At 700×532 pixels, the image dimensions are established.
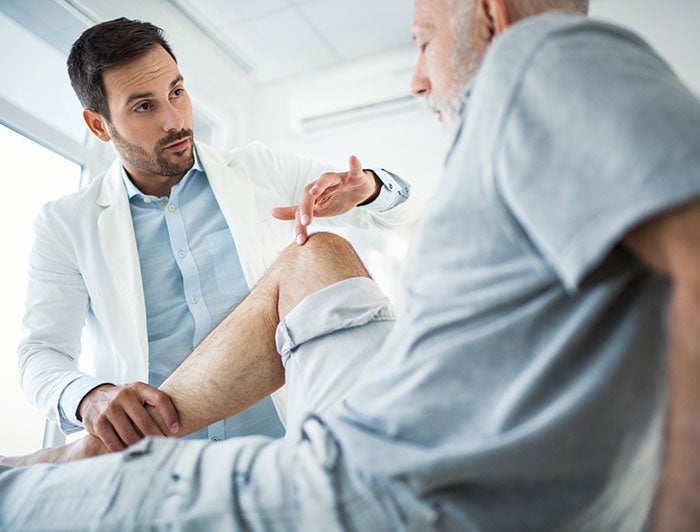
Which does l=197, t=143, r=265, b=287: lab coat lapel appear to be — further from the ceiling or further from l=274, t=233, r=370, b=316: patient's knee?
the ceiling

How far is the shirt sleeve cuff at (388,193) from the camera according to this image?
1769mm

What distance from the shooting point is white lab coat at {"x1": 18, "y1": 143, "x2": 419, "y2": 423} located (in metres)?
1.68

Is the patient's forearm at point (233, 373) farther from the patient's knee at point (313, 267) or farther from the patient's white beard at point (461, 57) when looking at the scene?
the patient's white beard at point (461, 57)

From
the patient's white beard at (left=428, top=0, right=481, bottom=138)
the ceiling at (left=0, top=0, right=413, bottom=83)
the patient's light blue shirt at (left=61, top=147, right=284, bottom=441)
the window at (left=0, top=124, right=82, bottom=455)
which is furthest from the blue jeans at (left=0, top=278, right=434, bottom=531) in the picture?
the ceiling at (left=0, top=0, right=413, bottom=83)

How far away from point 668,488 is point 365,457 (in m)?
0.24

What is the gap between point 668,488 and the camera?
1.42 ft

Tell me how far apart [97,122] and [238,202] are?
0.59 meters

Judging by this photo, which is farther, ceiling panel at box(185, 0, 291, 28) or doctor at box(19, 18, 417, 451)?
ceiling panel at box(185, 0, 291, 28)

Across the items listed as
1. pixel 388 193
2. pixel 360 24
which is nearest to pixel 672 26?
pixel 360 24

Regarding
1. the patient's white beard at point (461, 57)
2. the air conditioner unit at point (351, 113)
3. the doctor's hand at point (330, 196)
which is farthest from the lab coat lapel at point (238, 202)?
the air conditioner unit at point (351, 113)

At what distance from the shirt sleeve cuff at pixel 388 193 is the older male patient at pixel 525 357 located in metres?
1.19

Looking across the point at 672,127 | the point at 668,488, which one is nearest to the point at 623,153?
the point at 672,127

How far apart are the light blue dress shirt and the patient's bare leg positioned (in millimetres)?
605

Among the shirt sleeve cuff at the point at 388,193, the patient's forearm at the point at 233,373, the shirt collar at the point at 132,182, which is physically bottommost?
the shirt sleeve cuff at the point at 388,193
